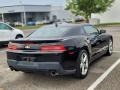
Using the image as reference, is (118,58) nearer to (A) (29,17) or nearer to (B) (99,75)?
(B) (99,75)

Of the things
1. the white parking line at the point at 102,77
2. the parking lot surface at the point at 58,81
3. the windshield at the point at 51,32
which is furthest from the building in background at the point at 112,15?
the windshield at the point at 51,32

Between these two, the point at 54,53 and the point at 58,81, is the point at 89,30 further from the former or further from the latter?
the point at 54,53

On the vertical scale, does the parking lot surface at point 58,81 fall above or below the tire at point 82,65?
below

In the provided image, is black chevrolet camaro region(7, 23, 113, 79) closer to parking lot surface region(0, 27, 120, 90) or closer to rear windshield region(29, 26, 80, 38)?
rear windshield region(29, 26, 80, 38)

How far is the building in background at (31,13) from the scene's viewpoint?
264 ft

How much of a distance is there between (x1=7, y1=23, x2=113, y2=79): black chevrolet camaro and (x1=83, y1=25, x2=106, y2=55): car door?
0.35m

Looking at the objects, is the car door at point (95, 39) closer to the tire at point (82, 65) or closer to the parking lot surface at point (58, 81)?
the parking lot surface at point (58, 81)

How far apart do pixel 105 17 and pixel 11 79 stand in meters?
35.8

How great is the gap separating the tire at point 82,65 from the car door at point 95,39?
0.72 meters

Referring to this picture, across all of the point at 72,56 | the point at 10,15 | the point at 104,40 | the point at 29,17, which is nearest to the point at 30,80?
the point at 72,56

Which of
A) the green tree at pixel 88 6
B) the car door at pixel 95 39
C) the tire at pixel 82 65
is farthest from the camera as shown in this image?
the green tree at pixel 88 6

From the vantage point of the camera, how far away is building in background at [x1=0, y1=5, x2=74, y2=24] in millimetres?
80562

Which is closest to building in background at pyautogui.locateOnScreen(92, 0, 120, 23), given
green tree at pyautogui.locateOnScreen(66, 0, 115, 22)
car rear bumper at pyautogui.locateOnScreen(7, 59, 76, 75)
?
green tree at pyautogui.locateOnScreen(66, 0, 115, 22)

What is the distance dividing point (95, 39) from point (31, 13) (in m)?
77.3
